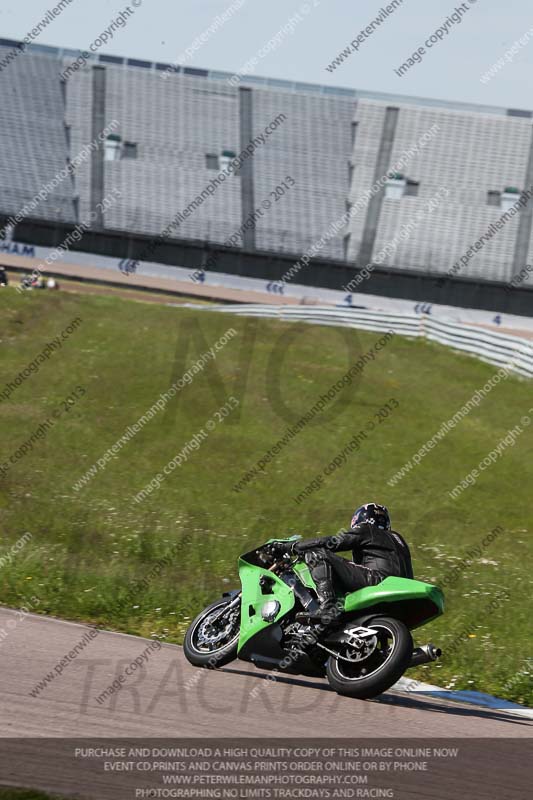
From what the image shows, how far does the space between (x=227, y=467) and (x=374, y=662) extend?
935cm

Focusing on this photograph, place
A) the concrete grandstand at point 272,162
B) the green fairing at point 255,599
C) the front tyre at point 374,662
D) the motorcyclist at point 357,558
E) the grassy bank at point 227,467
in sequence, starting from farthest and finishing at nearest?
the concrete grandstand at point 272,162 → the grassy bank at point 227,467 → the green fairing at point 255,599 → the motorcyclist at point 357,558 → the front tyre at point 374,662

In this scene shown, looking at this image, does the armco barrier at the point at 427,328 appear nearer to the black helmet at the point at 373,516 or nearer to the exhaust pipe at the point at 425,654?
the black helmet at the point at 373,516

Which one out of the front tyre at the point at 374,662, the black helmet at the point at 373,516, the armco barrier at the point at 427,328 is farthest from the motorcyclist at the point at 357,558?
the armco barrier at the point at 427,328

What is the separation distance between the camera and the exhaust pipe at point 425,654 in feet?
22.9

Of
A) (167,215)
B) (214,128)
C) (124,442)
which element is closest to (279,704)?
(124,442)

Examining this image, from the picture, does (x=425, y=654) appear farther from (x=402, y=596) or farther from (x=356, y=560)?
(x=356, y=560)

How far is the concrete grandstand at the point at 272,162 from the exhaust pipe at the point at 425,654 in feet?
131

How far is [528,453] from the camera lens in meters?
18.9

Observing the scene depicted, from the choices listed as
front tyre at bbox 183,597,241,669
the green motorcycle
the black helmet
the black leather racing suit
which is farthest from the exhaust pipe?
front tyre at bbox 183,597,241,669

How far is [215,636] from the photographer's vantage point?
802cm

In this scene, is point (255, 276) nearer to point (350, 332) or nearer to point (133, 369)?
point (350, 332)

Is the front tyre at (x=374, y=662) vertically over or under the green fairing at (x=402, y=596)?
under

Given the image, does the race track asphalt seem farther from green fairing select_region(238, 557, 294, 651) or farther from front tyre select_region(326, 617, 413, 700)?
green fairing select_region(238, 557, 294, 651)

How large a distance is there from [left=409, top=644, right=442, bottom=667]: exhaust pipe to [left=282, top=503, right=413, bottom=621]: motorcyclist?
24.9 inches
